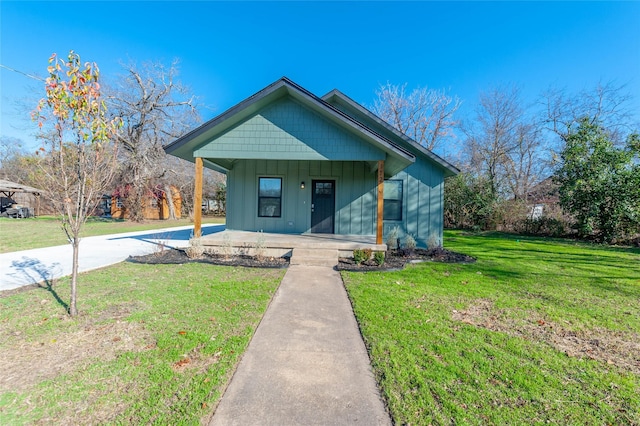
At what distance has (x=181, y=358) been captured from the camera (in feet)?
8.55

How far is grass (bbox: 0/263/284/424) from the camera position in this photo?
6.44ft

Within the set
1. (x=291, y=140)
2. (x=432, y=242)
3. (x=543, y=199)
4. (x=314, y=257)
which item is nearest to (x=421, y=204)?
(x=432, y=242)

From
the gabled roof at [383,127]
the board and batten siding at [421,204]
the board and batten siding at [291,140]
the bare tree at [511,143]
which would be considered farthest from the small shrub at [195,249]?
the bare tree at [511,143]

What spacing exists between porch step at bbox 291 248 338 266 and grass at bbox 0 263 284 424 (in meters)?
2.30

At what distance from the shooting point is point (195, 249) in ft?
24.2

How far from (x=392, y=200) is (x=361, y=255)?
12.7 feet

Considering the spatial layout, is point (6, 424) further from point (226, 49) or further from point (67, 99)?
Result: point (226, 49)

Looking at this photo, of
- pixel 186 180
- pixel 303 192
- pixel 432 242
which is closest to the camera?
pixel 432 242

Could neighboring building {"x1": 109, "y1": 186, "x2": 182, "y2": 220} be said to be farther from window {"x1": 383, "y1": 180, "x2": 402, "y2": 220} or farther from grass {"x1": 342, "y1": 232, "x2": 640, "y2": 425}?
grass {"x1": 342, "y1": 232, "x2": 640, "y2": 425}

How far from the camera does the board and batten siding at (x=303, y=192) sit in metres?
9.97

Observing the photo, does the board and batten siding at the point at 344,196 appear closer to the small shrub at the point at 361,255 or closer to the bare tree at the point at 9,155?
the small shrub at the point at 361,255

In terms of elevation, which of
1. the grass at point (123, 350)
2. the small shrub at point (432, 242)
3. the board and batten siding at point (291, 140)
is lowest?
the grass at point (123, 350)

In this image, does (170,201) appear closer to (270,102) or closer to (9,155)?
(270,102)

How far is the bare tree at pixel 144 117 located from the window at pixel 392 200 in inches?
680
